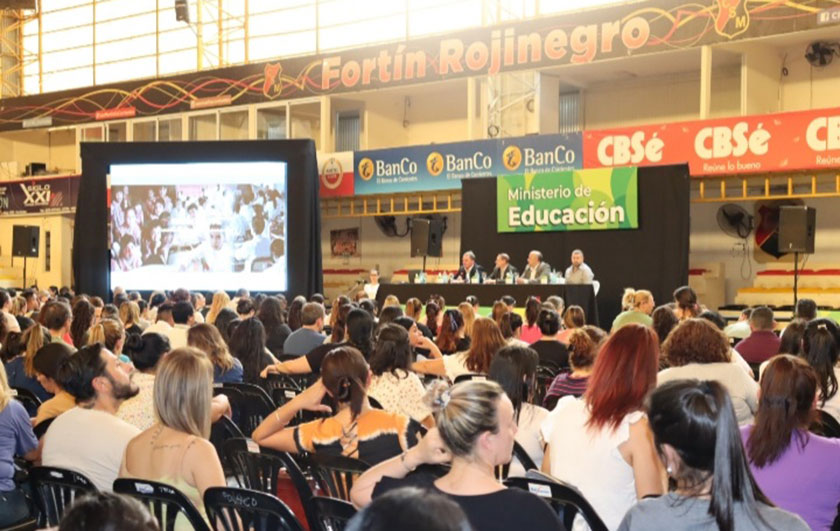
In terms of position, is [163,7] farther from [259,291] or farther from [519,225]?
[519,225]

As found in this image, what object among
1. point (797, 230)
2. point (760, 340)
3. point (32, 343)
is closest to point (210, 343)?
point (32, 343)

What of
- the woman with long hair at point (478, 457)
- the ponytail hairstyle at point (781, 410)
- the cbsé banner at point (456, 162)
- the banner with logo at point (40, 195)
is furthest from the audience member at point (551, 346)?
the banner with logo at point (40, 195)

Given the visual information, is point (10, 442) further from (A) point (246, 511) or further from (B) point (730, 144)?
(B) point (730, 144)

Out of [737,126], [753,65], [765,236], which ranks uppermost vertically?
[753,65]

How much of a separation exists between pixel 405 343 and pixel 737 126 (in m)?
11.6

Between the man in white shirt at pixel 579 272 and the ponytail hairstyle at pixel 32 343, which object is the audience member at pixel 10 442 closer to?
the ponytail hairstyle at pixel 32 343

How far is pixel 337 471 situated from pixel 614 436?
3.28 feet

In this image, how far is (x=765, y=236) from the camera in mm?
16578

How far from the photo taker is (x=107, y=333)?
20.3ft

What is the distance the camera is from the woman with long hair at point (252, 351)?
680cm

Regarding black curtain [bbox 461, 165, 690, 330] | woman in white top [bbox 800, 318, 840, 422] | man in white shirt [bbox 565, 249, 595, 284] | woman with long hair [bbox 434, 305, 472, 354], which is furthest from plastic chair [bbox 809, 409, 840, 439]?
black curtain [bbox 461, 165, 690, 330]

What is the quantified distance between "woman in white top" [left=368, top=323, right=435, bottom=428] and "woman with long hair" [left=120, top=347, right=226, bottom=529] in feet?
4.78

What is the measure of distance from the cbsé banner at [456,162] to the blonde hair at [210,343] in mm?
11344

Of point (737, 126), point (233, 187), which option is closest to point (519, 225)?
point (737, 126)
